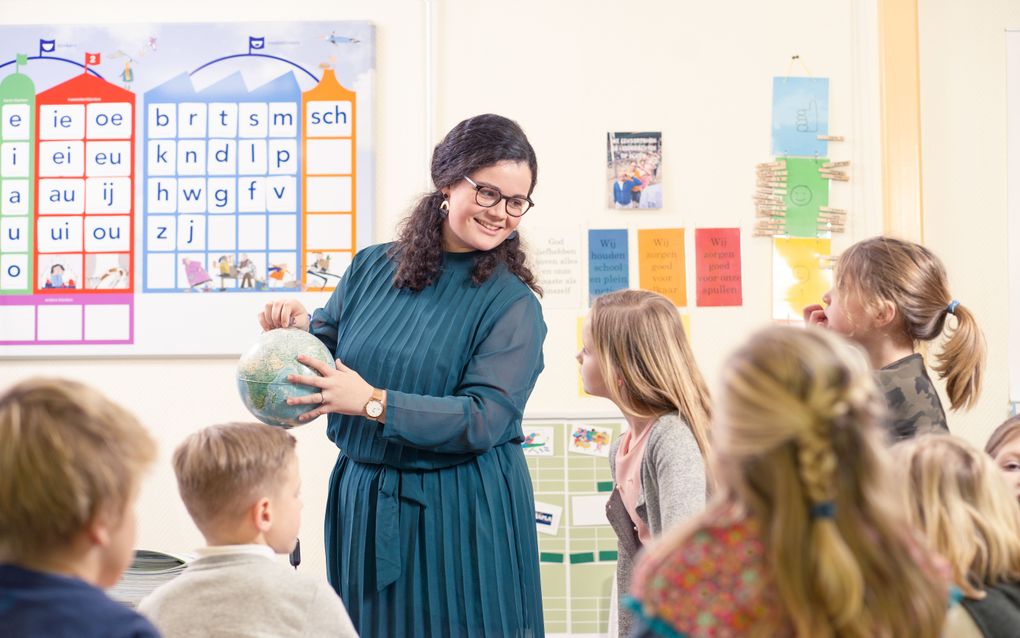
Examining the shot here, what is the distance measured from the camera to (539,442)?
10.9 feet

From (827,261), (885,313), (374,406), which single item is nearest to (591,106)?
(827,261)

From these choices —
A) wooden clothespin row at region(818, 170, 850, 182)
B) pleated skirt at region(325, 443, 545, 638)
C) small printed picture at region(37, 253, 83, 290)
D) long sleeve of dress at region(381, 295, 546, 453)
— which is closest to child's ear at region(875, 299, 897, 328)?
long sleeve of dress at region(381, 295, 546, 453)

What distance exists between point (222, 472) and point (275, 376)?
11.4 inches

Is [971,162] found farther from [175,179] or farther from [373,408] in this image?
[175,179]

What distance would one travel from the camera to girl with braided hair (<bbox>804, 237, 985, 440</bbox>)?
201 centimetres

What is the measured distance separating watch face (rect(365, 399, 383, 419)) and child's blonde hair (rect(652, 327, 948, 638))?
976mm

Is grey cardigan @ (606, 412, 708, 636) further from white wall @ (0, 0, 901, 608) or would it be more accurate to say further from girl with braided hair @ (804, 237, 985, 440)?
white wall @ (0, 0, 901, 608)

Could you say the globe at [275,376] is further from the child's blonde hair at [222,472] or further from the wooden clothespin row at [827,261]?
the wooden clothespin row at [827,261]

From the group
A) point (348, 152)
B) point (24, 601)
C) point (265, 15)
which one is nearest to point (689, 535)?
point (24, 601)

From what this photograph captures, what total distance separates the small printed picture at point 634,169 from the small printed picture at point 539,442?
0.80 metres

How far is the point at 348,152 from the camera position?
3.35m

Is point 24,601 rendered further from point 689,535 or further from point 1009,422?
point 1009,422

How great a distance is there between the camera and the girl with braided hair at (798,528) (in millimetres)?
930

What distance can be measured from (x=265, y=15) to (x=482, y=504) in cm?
216
